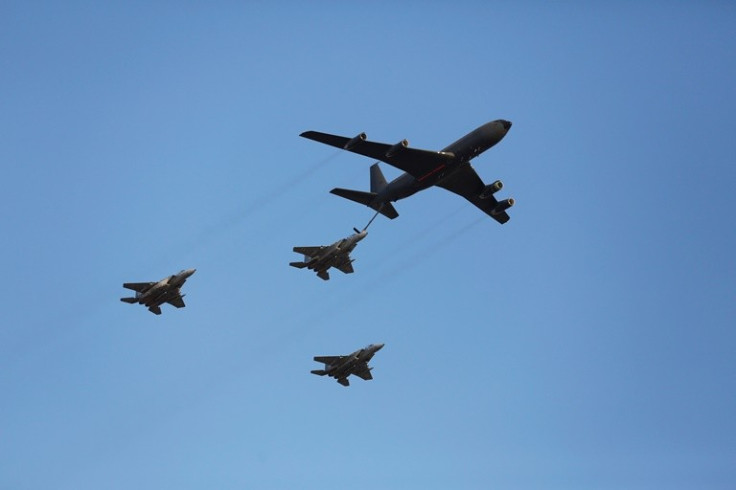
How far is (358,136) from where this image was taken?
10125cm

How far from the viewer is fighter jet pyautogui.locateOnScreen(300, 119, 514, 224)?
336ft

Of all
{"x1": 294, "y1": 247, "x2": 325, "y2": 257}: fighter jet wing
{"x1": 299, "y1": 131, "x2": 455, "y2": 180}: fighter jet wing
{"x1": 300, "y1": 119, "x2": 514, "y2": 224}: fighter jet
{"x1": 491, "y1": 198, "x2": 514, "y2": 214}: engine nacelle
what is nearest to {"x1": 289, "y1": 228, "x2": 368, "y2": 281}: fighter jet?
{"x1": 294, "y1": 247, "x2": 325, "y2": 257}: fighter jet wing

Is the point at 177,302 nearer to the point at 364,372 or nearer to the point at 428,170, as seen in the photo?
the point at 364,372

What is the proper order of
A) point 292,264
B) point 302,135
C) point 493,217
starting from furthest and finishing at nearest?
1. point 493,217
2. point 292,264
3. point 302,135

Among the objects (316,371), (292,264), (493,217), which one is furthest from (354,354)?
(493,217)

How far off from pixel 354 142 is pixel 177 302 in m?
21.3

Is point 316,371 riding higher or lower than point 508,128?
lower

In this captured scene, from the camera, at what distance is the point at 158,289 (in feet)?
345

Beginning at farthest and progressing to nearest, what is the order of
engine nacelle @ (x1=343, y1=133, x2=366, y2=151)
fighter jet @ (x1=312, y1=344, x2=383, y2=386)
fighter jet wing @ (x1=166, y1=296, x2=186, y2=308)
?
fighter jet @ (x1=312, y1=344, x2=383, y2=386) < fighter jet wing @ (x1=166, y1=296, x2=186, y2=308) < engine nacelle @ (x1=343, y1=133, x2=366, y2=151)

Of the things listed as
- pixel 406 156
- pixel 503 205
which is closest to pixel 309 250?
pixel 406 156

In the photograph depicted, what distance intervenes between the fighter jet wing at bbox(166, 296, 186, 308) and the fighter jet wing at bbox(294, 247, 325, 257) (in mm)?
10941

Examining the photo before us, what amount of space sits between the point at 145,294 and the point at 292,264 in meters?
13.1

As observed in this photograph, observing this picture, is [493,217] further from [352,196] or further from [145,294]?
[145,294]

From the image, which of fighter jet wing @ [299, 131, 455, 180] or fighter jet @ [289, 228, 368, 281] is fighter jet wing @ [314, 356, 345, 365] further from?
fighter jet wing @ [299, 131, 455, 180]
